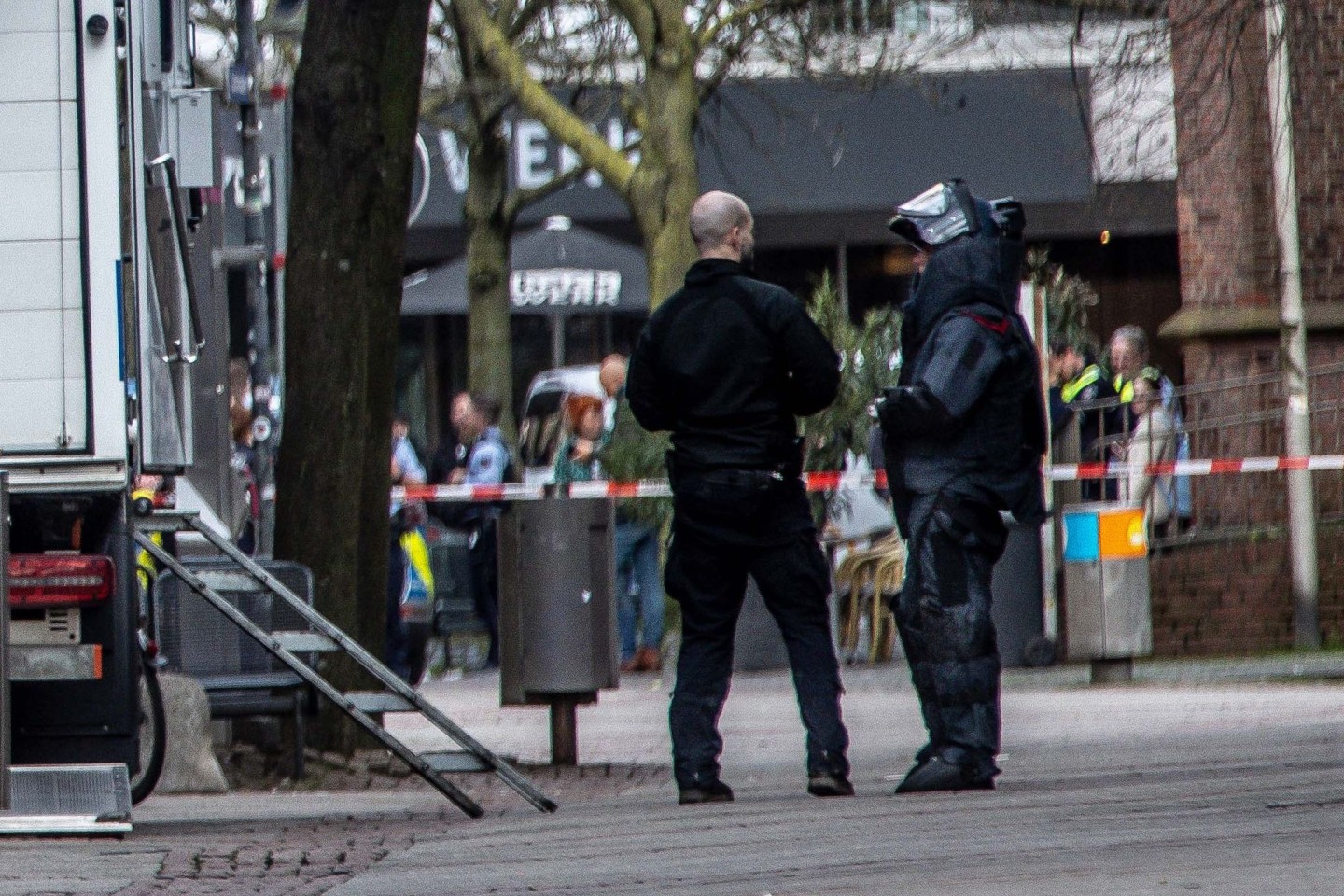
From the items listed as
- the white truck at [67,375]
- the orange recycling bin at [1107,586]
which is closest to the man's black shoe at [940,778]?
the white truck at [67,375]

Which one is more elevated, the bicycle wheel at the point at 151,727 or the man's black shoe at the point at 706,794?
the bicycle wheel at the point at 151,727

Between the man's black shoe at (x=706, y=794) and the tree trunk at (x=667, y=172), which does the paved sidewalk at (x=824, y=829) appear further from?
the tree trunk at (x=667, y=172)

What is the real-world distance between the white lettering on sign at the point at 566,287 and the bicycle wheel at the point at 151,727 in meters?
13.9

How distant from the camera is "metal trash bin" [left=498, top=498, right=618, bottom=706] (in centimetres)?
1099

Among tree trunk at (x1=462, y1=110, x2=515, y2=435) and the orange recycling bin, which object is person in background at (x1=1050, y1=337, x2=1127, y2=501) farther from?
tree trunk at (x1=462, y1=110, x2=515, y2=435)

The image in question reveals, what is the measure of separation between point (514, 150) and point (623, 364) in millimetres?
8966

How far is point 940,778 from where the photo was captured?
866cm

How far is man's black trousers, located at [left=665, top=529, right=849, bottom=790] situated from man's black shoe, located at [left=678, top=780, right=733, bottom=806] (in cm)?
2

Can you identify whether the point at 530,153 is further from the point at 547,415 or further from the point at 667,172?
the point at 667,172

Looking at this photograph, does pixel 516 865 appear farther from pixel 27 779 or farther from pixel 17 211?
pixel 17 211

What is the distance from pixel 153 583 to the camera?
10.4m

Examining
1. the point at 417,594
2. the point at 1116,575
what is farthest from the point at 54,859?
the point at 417,594

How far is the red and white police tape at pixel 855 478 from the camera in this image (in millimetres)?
15719

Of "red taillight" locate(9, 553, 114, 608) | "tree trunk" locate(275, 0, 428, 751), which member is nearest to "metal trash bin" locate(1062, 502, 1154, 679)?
"tree trunk" locate(275, 0, 428, 751)
